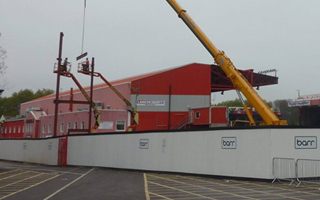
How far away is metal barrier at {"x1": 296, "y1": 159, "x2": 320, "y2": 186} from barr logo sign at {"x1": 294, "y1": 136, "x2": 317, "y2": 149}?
92 centimetres

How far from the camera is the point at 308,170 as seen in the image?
71.6ft

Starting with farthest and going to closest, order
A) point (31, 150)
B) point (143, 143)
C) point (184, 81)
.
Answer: point (184, 81), point (31, 150), point (143, 143)

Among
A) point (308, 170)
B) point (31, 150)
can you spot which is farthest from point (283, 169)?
point (31, 150)

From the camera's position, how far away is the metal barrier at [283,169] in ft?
71.3

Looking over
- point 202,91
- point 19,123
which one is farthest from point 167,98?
point 19,123

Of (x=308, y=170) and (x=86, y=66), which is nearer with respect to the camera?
(x=308, y=170)

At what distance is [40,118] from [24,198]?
53.8m

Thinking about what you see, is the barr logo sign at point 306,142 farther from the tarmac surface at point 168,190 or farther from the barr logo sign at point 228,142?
the barr logo sign at point 228,142

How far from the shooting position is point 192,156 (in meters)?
25.8

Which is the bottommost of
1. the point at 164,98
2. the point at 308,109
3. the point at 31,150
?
the point at 31,150

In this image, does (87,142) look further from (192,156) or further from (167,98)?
(167,98)

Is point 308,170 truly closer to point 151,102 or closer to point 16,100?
point 151,102

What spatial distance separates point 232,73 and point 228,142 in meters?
11.6

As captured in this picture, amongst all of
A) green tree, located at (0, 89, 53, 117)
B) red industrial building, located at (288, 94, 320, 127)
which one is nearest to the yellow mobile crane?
red industrial building, located at (288, 94, 320, 127)
